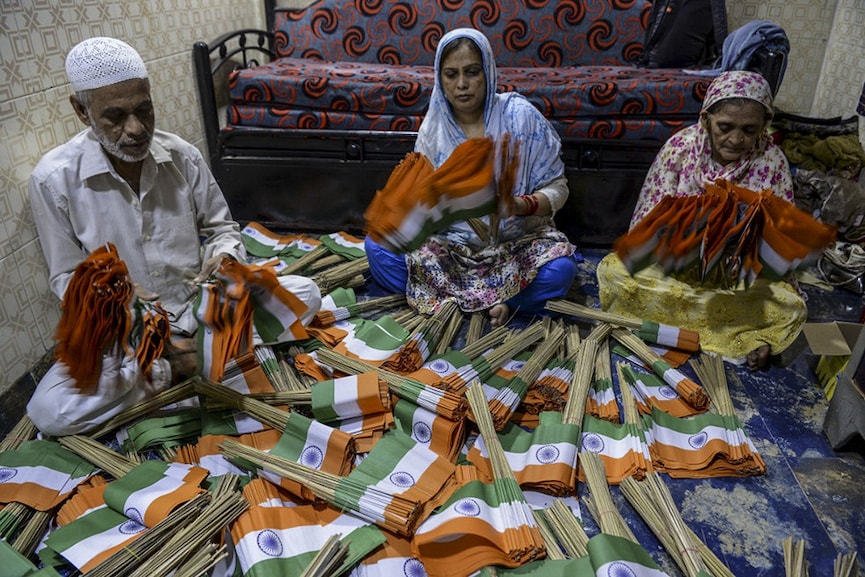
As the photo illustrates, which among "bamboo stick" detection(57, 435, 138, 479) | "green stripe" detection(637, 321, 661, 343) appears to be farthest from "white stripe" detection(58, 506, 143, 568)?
"green stripe" detection(637, 321, 661, 343)

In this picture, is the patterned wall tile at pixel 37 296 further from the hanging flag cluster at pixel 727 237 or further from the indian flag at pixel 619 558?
the hanging flag cluster at pixel 727 237

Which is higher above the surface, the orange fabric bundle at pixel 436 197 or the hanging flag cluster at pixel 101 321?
the orange fabric bundle at pixel 436 197

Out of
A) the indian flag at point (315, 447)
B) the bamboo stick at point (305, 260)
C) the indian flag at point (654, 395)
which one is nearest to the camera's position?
the indian flag at point (315, 447)

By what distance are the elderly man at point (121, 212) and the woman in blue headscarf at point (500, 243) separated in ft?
2.65

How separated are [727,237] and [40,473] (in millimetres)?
2273

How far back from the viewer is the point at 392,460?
173cm

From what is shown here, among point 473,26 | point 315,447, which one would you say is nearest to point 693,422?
point 315,447

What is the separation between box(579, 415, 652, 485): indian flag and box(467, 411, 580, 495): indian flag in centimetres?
9

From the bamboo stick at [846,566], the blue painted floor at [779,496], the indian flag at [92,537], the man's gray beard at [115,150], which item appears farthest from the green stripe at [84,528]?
the bamboo stick at [846,566]

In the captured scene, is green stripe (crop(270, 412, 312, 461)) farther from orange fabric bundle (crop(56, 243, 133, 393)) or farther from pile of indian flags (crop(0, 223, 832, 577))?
orange fabric bundle (crop(56, 243, 133, 393))

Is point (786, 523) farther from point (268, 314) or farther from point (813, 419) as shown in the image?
point (268, 314)

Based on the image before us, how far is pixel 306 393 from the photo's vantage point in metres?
1.94

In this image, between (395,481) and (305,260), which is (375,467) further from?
(305,260)

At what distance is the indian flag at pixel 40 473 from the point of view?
1.64m
